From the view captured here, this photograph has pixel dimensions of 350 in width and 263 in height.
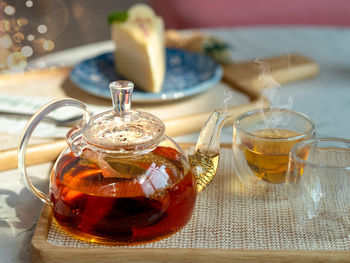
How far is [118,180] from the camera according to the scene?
71cm

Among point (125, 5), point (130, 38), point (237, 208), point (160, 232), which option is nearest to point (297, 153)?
point (237, 208)

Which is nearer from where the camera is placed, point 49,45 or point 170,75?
point 170,75

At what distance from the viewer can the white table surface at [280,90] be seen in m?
0.82

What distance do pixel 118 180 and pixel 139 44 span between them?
77 centimetres

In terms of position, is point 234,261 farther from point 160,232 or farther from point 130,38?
point 130,38

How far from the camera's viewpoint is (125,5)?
4.29 metres

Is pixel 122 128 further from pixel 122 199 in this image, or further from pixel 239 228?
pixel 239 228

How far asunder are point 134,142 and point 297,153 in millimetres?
247

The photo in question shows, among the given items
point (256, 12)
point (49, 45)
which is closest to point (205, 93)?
point (256, 12)

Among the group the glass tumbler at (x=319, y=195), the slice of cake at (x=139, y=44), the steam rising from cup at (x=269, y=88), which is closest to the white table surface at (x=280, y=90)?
the steam rising from cup at (x=269, y=88)

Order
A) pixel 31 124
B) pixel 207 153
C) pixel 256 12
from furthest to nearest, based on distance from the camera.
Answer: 1. pixel 256 12
2. pixel 207 153
3. pixel 31 124

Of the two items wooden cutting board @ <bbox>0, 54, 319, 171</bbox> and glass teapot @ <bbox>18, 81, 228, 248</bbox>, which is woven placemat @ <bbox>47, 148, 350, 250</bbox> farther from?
wooden cutting board @ <bbox>0, 54, 319, 171</bbox>

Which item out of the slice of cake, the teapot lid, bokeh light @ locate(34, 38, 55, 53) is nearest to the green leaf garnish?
the slice of cake

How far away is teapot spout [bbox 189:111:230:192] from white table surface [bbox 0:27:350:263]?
0.27 meters
